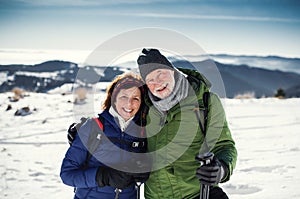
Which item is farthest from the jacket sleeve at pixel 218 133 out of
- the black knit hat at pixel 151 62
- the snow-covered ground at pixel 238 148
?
the snow-covered ground at pixel 238 148

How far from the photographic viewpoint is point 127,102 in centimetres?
229

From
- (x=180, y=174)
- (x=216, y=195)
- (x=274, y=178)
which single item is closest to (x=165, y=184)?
(x=180, y=174)

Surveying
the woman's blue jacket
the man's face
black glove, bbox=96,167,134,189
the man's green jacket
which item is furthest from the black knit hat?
black glove, bbox=96,167,134,189

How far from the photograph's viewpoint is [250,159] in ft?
17.5

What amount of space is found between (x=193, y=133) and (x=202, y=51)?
557 mm

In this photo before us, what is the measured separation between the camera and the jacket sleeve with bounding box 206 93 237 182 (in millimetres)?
2240

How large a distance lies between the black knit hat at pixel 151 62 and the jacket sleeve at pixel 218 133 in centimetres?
38

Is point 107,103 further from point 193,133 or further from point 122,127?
point 193,133

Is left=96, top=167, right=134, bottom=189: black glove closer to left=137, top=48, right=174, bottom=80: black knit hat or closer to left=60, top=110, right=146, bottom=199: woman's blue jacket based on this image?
left=60, top=110, right=146, bottom=199: woman's blue jacket

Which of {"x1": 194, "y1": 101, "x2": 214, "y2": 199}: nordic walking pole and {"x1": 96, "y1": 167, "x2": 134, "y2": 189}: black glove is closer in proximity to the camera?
{"x1": 194, "y1": 101, "x2": 214, "y2": 199}: nordic walking pole

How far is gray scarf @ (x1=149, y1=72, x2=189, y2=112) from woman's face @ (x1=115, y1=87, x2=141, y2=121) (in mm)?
151

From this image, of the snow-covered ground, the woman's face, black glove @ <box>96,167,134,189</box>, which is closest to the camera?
A: black glove @ <box>96,167,134,189</box>

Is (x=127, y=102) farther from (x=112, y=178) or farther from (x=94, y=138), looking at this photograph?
(x=112, y=178)

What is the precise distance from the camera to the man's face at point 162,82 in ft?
7.27
